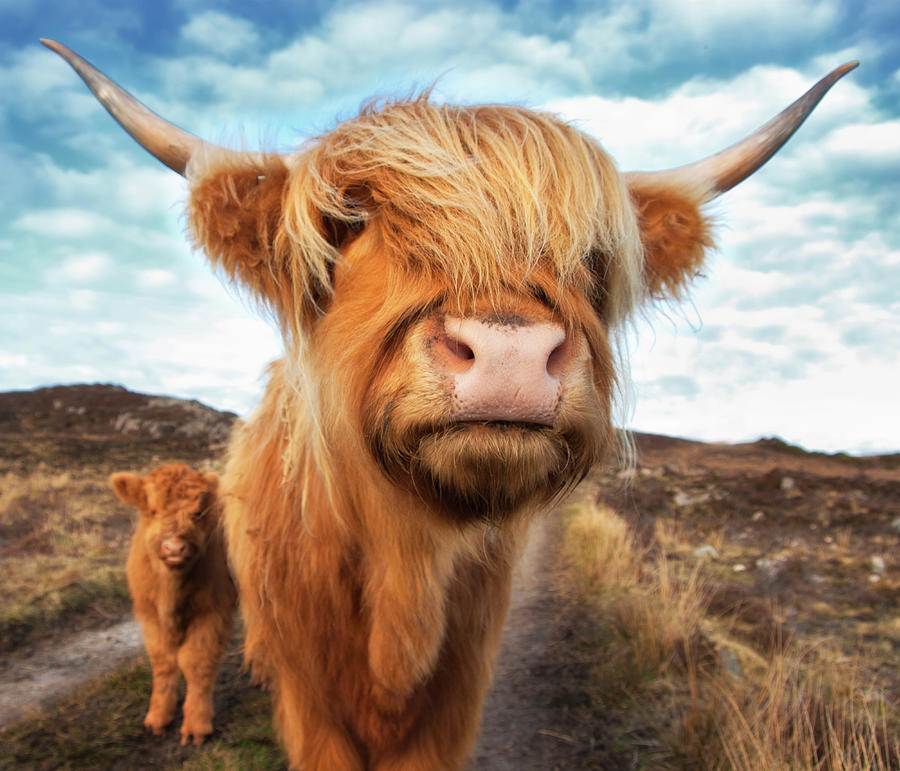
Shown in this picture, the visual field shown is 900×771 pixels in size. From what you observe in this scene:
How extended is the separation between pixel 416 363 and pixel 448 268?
0.24m

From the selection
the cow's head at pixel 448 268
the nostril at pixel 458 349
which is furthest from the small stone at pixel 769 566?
the nostril at pixel 458 349

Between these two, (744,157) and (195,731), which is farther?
(195,731)

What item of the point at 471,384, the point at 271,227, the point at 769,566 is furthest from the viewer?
the point at 769,566

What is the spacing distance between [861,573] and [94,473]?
45.9 ft

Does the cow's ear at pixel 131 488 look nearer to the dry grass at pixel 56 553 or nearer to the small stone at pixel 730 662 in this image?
the dry grass at pixel 56 553

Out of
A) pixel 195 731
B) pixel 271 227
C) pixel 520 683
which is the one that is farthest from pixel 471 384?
pixel 520 683

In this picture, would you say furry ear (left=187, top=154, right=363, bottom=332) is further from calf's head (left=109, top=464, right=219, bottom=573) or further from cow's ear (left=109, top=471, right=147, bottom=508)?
cow's ear (left=109, top=471, right=147, bottom=508)

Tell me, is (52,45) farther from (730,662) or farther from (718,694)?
(730,662)

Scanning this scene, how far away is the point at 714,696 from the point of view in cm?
330

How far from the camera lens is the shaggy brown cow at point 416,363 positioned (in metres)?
1.33

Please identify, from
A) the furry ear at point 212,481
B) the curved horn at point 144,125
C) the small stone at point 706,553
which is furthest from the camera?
the small stone at point 706,553

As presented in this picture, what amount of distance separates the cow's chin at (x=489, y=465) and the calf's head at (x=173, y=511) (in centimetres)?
241

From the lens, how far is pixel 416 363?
4.31 feet

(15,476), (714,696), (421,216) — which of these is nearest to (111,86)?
(421,216)
